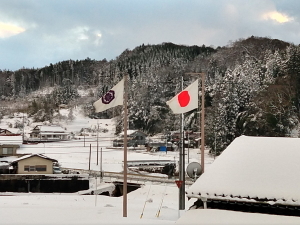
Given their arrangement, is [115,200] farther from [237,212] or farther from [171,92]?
[171,92]

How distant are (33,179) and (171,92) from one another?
184 feet

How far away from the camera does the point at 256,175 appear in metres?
9.15

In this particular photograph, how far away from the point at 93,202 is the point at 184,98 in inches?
517

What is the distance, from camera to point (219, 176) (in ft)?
30.8

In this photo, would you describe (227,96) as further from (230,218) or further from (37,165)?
(230,218)

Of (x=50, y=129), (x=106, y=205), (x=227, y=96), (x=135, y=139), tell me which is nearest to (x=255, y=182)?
(x=106, y=205)

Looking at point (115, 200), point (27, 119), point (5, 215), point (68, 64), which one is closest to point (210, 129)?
point (115, 200)

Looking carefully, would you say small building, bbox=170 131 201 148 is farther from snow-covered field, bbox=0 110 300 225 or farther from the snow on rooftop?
the snow on rooftop

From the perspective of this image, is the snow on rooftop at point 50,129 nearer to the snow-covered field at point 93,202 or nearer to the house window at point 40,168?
the snow-covered field at point 93,202

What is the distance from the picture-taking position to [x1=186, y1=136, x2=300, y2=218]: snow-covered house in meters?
8.48

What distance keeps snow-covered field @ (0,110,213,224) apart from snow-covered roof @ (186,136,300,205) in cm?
419

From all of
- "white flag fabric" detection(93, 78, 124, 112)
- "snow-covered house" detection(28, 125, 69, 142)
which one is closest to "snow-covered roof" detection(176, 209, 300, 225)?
"white flag fabric" detection(93, 78, 124, 112)

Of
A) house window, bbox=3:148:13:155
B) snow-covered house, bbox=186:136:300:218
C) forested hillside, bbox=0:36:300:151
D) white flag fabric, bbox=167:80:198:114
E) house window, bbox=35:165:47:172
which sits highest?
forested hillside, bbox=0:36:300:151

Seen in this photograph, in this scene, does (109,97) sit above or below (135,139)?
above
